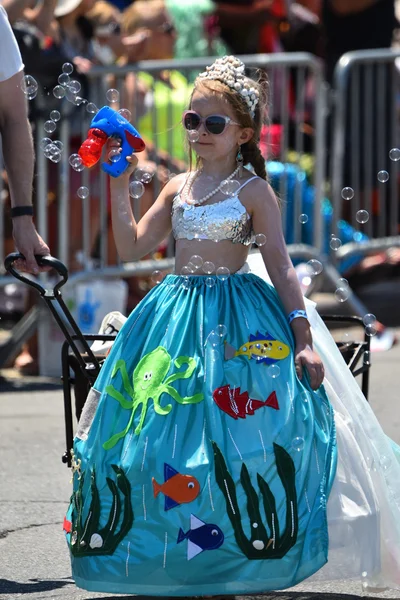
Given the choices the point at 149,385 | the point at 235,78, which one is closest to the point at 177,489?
the point at 149,385

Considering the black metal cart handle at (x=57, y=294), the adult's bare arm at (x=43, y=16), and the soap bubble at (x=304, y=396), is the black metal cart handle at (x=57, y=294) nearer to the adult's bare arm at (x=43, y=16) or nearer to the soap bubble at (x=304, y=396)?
the soap bubble at (x=304, y=396)

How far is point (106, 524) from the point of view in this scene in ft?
10.7

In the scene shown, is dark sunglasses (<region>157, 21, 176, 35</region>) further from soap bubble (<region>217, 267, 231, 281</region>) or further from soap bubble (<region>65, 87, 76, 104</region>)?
soap bubble (<region>217, 267, 231, 281</region>)

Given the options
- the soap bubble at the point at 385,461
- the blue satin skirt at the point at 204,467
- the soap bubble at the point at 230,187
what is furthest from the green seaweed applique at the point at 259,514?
the soap bubble at the point at 230,187

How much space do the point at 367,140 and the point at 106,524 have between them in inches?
219

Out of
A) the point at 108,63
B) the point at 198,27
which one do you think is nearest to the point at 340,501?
the point at 108,63

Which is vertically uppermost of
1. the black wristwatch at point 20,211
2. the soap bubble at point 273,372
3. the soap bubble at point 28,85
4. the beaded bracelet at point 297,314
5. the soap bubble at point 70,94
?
the soap bubble at point 28,85

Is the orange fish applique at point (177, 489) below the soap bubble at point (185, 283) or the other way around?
below

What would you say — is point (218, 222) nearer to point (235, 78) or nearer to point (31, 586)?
point (235, 78)

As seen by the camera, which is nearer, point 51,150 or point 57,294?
point 57,294

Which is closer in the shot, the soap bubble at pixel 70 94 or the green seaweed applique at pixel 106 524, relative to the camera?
the green seaweed applique at pixel 106 524

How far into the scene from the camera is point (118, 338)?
3.49 meters

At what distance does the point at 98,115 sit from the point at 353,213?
5276mm

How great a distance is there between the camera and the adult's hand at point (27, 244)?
3574 millimetres
